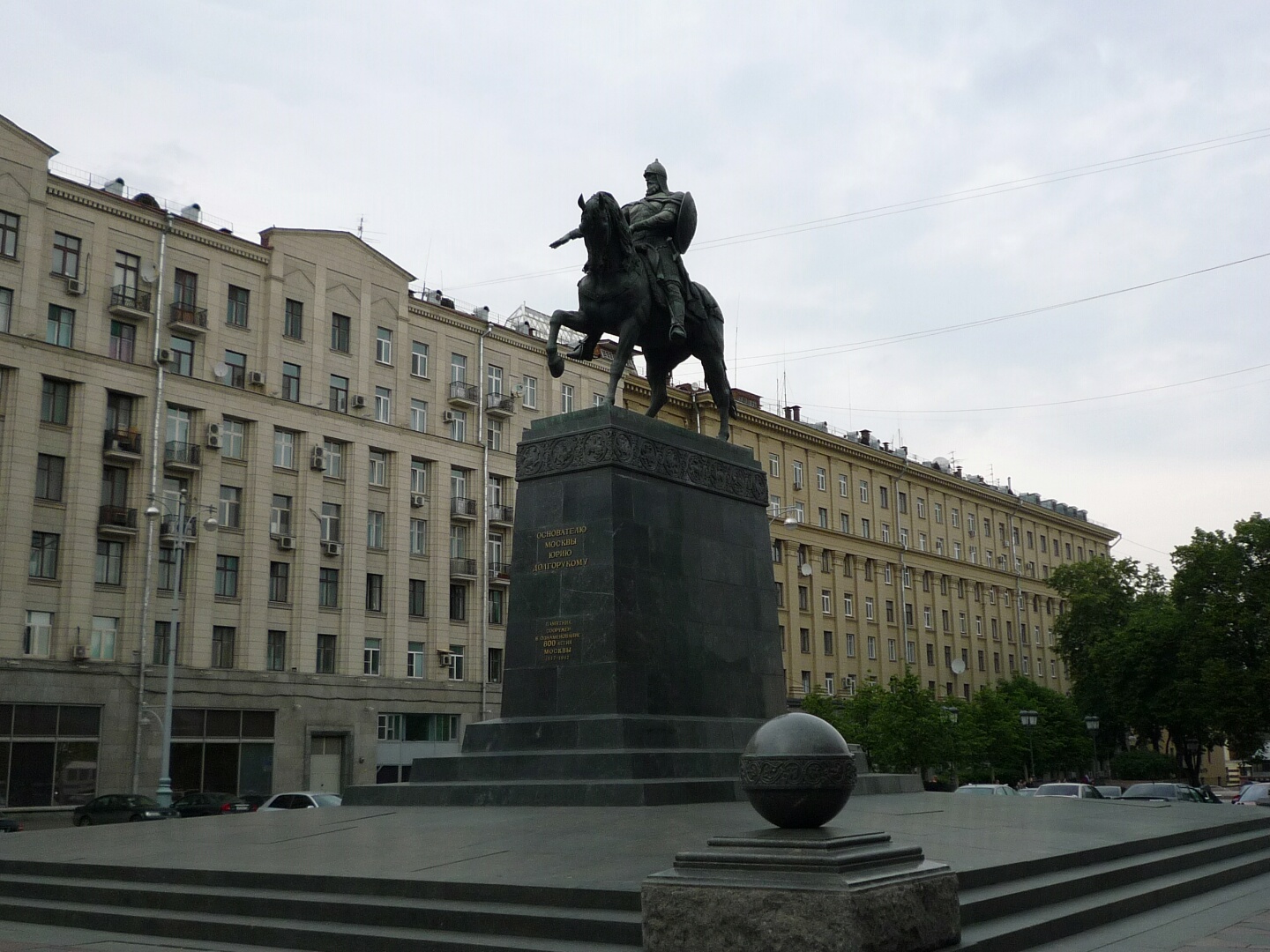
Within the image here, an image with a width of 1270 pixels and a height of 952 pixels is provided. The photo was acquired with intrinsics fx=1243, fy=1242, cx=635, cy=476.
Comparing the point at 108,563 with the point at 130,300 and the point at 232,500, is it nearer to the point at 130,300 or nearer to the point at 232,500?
the point at 232,500

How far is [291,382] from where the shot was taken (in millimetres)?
47844

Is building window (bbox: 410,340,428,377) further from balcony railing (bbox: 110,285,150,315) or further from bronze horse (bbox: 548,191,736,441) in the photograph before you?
bronze horse (bbox: 548,191,736,441)

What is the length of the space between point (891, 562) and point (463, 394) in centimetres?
3330

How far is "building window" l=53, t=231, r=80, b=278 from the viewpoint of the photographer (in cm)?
4091

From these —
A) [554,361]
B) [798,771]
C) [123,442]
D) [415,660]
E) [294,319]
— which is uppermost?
[294,319]

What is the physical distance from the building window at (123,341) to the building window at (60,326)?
1.41 meters

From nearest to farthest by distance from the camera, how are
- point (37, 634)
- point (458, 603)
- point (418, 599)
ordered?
point (37, 634) → point (418, 599) → point (458, 603)

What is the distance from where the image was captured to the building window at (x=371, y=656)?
47950mm

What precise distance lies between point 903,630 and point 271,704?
4325cm

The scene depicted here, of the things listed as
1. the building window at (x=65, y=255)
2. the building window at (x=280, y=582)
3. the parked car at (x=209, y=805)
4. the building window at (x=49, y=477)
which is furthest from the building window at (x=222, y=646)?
the building window at (x=65, y=255)

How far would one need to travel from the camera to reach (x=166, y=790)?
113 ft

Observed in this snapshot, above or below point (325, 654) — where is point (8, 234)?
above

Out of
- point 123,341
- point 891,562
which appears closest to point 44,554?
point 123,341

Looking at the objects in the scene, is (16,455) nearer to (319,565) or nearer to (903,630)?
(319,565)
